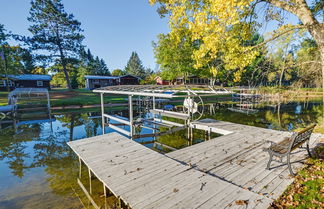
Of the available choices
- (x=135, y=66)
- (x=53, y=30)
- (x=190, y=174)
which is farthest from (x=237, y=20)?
(x=135, y=66)

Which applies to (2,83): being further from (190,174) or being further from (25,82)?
(190,174)

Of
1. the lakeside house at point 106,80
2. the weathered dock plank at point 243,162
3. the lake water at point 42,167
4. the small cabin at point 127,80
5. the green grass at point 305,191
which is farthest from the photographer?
the small cabin at point 127,80

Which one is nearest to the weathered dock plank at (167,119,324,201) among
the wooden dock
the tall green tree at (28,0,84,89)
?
the wooden dock

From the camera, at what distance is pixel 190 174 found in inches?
156

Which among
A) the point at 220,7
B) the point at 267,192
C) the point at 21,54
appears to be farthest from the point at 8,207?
the point at 21,54

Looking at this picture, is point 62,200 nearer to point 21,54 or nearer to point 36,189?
point 36,189

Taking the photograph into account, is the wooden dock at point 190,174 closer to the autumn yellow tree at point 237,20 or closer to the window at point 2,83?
the autumn yellow tree at point 237,20

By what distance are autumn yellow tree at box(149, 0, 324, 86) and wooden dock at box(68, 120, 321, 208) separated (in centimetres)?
375

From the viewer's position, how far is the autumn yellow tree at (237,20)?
206 inches

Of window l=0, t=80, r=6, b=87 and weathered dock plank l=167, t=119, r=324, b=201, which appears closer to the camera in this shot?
weathered dock plank l=167, t=119, r=324, b=201

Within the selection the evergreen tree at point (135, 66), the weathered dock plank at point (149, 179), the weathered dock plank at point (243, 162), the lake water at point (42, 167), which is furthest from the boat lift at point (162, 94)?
the evergreen tree at point (135, 66)

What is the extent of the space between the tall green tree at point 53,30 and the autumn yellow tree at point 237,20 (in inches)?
1113

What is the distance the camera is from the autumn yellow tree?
5234 millimetres

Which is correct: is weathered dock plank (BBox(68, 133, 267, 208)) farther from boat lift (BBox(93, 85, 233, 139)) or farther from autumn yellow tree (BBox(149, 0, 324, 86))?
autumn yellow tree (BBox(149, 0, 324, 86))
